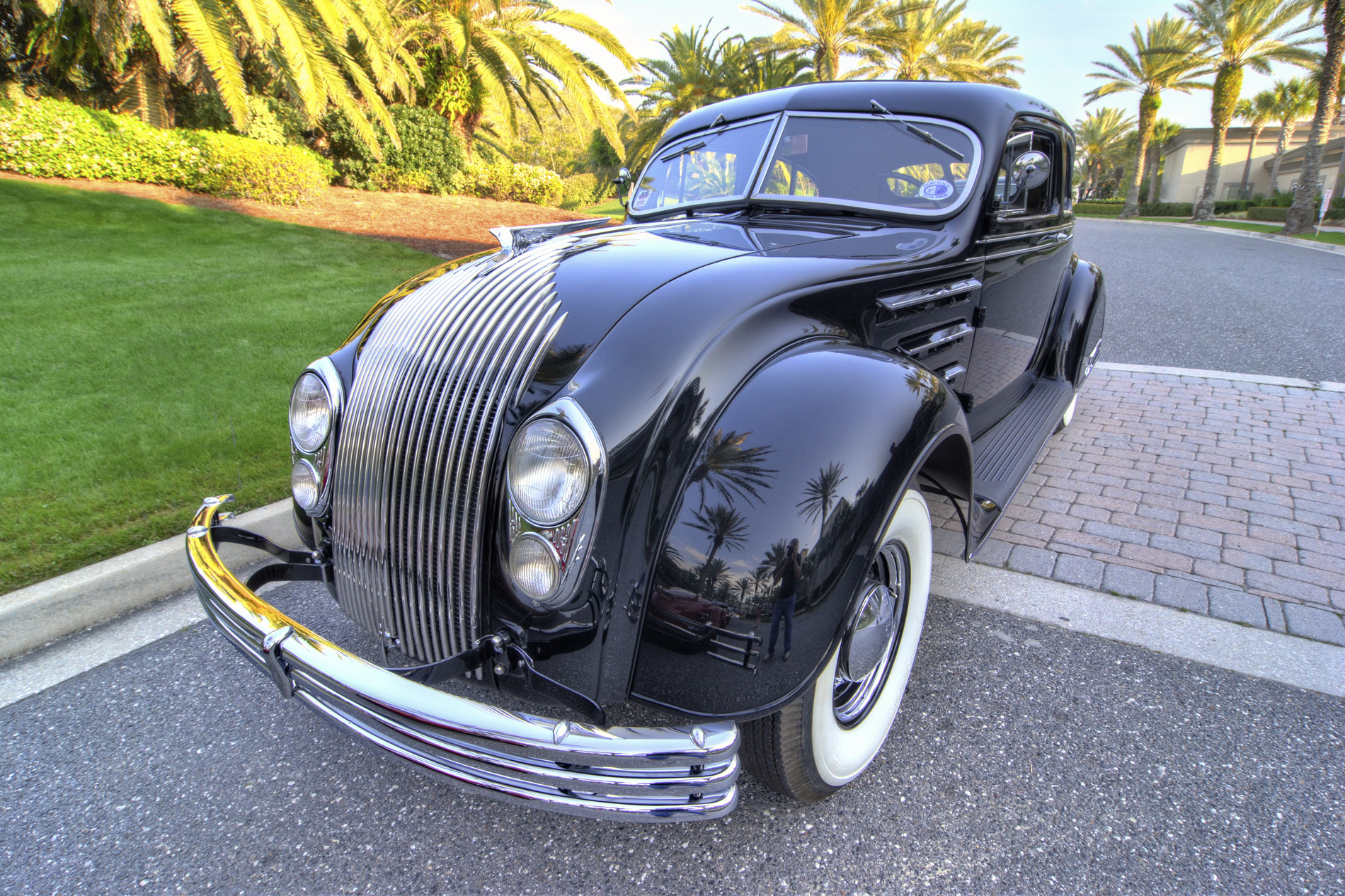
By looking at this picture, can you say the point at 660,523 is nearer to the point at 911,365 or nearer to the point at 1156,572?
the point at 911,365

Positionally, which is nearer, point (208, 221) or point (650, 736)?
point (650, 736)

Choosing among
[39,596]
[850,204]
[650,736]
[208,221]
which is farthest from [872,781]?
[208,221]

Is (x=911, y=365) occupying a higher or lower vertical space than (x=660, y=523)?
higher

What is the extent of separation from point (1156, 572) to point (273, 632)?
314 centimetres

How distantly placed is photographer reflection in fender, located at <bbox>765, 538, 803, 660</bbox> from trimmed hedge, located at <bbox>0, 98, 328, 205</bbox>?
11427mm

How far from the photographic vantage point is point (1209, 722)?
6.96 ft

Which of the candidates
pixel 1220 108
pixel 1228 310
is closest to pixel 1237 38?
pixel 1220 108

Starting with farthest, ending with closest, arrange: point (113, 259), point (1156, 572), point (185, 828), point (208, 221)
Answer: point (208, 221) < point (113, 259) < point (1156, 572) < point (185, 828)

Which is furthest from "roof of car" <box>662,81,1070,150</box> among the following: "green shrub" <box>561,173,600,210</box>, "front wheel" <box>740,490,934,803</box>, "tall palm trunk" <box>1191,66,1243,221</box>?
"tall palm trunk" <box>1191,66,1243,221</box>

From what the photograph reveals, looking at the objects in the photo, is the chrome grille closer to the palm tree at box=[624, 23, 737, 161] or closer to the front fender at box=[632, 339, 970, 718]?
the front fender at box=[632, 339, 970, 718]

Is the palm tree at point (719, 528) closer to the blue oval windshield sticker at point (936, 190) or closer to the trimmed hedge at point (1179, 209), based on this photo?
the blue oval windshield sticker at point (936, 190)

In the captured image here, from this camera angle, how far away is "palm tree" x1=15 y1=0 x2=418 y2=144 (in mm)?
8352

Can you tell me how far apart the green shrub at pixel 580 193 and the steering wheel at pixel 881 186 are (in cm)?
1432

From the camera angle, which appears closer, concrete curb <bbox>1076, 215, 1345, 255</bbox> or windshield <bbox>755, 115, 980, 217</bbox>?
windshield <bbox>755, 115, 980, 217</bbox>
